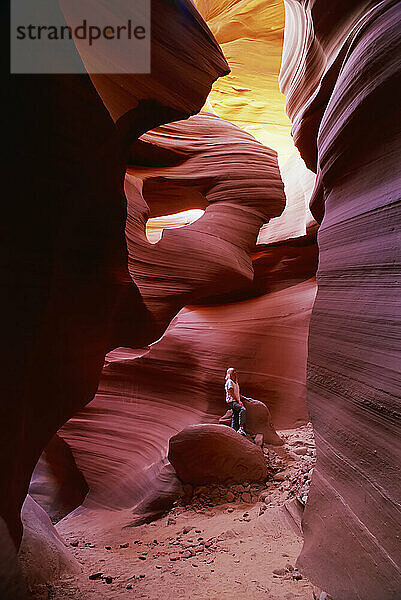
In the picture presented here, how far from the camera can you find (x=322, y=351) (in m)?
2.79

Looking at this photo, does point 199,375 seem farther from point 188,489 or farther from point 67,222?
point 67,222

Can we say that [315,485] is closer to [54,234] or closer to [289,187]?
[54,234]

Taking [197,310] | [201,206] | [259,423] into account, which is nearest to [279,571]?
[259,423]

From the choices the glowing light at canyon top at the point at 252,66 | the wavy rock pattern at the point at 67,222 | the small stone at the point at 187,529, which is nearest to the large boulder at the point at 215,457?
the small stone at the point at 187,529

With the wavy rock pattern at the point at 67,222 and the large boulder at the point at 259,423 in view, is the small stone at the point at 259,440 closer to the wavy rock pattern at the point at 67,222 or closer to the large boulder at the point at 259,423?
the large boulder at the point at 259,423

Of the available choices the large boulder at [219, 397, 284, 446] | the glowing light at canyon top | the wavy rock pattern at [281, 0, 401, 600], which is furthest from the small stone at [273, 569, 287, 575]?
the glowing light at canyon top

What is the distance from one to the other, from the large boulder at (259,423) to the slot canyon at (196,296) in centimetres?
3

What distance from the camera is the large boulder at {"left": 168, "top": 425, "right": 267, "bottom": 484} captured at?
5.29 metres

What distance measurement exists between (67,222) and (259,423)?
16.7 ft

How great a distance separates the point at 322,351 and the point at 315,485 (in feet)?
3.10

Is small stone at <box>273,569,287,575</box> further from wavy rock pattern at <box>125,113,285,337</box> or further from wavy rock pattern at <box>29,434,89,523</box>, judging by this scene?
wavy rock pattern at <box>29,434,89,523</box>

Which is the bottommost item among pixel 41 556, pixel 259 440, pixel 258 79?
pixel 259 440

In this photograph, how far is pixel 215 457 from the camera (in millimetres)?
5336

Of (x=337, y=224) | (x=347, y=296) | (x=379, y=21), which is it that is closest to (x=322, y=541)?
(x=347, y=296)
